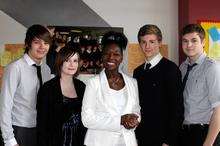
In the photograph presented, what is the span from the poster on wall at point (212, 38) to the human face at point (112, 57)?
2.30 metres

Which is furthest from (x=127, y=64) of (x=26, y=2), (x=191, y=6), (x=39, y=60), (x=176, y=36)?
(x=39, y=60)

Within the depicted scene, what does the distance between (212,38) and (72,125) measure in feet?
8.48

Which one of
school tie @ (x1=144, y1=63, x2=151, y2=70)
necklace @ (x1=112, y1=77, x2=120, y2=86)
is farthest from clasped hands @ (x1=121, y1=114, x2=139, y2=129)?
school tie @ (x1=144, y1=63, x2=151, y2=70)

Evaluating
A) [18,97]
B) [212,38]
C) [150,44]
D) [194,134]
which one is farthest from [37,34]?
[212,38]

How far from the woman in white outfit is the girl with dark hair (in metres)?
0.15

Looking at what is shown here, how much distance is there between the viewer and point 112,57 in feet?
7.32

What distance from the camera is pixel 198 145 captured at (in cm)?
249

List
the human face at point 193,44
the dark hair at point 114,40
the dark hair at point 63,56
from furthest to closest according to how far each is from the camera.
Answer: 1. the human face at point 193,44
2. the dark hair at point 63,56
3. the dark hair at point 114,40

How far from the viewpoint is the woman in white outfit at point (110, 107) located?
7.06 feet

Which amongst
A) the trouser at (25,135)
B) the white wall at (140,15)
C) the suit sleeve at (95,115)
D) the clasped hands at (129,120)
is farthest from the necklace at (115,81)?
the white wall at (140,15)

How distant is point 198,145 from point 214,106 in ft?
1.05

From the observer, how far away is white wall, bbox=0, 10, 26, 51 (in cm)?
396

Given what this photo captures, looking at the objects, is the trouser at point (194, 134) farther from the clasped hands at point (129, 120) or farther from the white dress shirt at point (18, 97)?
the white dress shirt at point (18, 97)

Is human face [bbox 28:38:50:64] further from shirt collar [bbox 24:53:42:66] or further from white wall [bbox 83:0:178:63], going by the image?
white wall [bbox 83:0:178:63]
